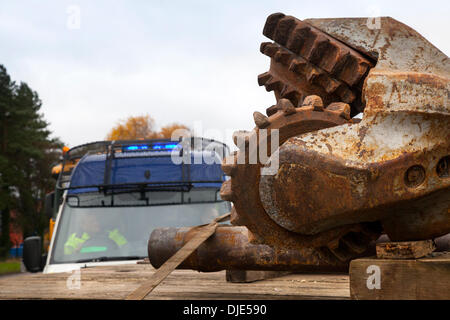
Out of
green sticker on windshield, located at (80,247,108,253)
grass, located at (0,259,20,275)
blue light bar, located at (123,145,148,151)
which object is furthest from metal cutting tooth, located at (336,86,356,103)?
grass, located at (0,259,20,275)

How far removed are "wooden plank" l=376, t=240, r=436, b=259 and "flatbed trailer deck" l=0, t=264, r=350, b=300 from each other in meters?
0.58

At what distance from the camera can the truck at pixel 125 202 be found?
5023 millimetres

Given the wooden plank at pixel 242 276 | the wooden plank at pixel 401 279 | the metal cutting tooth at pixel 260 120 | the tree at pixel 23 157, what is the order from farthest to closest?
the tree at pixel 23 157
the wooden plank at pixel 242 276
the metal cutting tooth at pixel 260 120
the wooden plank at pixel 401 279

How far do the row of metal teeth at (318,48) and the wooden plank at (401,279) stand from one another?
77 cm

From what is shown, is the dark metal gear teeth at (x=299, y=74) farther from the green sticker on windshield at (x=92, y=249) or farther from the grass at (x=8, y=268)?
the grass at (x=8, y=268)

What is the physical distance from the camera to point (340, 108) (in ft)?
6.46

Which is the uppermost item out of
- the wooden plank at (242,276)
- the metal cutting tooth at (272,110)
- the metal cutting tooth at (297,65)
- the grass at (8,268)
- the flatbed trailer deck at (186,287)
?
the metal cutting tooth at (297,65)

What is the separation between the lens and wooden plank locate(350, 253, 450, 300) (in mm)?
1714

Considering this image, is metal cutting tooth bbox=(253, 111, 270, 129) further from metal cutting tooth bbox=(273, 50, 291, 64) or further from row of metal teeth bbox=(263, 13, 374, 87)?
metal cutting tooth bbox=(273, 50, 291, 64)

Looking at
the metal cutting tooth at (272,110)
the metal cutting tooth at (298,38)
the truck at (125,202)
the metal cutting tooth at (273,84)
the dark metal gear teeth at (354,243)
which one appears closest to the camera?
the metal cutting tooth at (272,110)

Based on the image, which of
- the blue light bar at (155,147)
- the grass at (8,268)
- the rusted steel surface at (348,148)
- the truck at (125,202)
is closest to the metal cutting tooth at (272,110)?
the rusted steel surface at (348,148)
